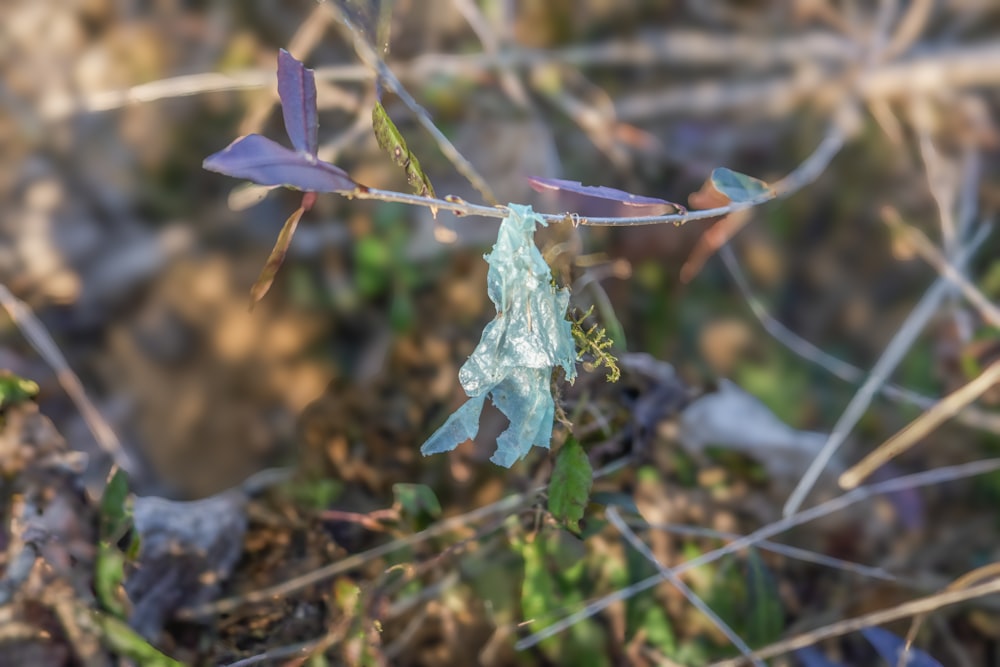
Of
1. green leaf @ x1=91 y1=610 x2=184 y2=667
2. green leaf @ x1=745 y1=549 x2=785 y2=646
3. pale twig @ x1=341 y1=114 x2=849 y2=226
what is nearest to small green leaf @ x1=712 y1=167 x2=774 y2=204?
pale twig @ x1=341 y1=114 x2=849 y2=226

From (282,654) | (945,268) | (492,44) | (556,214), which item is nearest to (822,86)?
(945,268)

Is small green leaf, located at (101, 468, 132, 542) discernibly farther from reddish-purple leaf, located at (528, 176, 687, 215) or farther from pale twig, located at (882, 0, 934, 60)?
pale twig, located at (882, 0, 934, 60)

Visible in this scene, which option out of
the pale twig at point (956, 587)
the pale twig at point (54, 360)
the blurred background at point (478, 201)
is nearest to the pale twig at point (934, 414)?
the pale twig at point (956, 587)

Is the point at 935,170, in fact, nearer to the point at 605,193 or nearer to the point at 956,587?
the point at 956,587

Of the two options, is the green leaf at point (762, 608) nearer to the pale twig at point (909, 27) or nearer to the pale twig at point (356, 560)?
the pale twig at point (356, 560)

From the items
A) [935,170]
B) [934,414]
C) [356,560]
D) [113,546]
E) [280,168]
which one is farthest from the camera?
[935,170]

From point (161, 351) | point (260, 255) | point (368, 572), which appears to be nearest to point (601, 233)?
point (260, 255)
